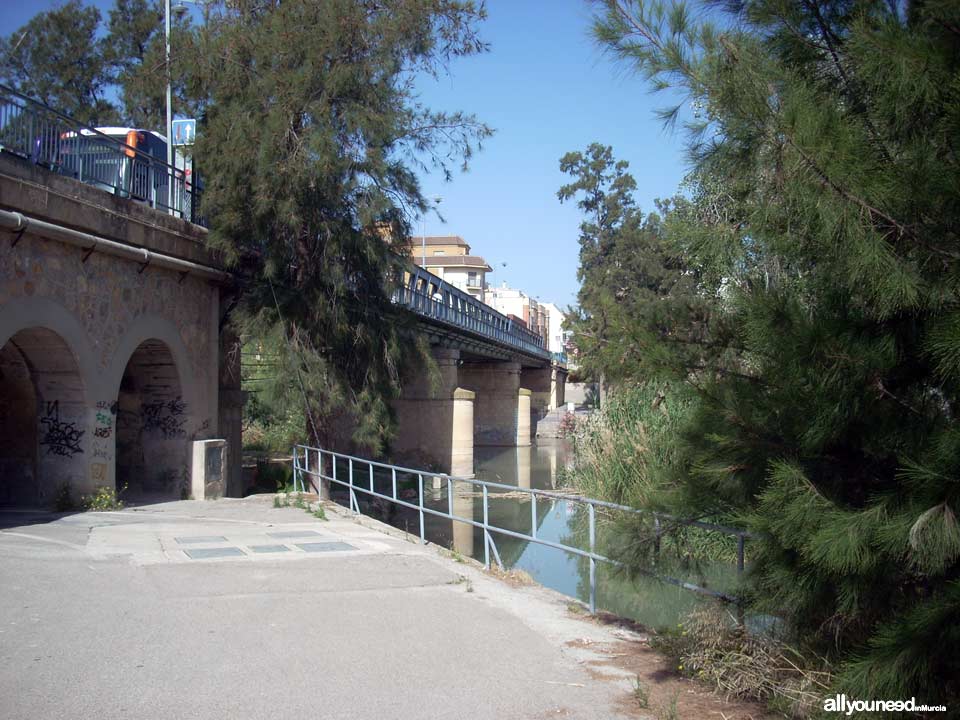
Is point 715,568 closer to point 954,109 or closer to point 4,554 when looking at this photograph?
Answer: point 954,109

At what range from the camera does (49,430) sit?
510 inches

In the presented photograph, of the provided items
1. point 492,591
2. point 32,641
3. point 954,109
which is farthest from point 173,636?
point 954,109

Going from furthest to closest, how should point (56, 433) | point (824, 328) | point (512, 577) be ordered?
point (56, 433), point (512, 577), point (824, 328)

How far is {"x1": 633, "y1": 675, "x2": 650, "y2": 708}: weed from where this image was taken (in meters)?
4.95

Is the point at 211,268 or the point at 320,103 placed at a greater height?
the point at 320,103

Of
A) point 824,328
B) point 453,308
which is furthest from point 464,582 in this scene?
point 453,308

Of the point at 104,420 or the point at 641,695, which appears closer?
the point at 641,695

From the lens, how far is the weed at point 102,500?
12.9m

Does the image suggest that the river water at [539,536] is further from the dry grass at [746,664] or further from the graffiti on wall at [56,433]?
the graffiti on wall at [56,433]

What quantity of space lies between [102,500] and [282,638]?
8.12 m

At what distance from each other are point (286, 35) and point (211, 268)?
15.1ft

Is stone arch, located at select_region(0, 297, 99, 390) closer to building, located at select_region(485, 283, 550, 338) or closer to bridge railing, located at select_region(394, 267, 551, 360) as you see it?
bridge railing, located at select_region(394, 267, 551, 360)

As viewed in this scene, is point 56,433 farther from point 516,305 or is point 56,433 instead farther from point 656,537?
point 516,305

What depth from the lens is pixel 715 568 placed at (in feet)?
22.4
